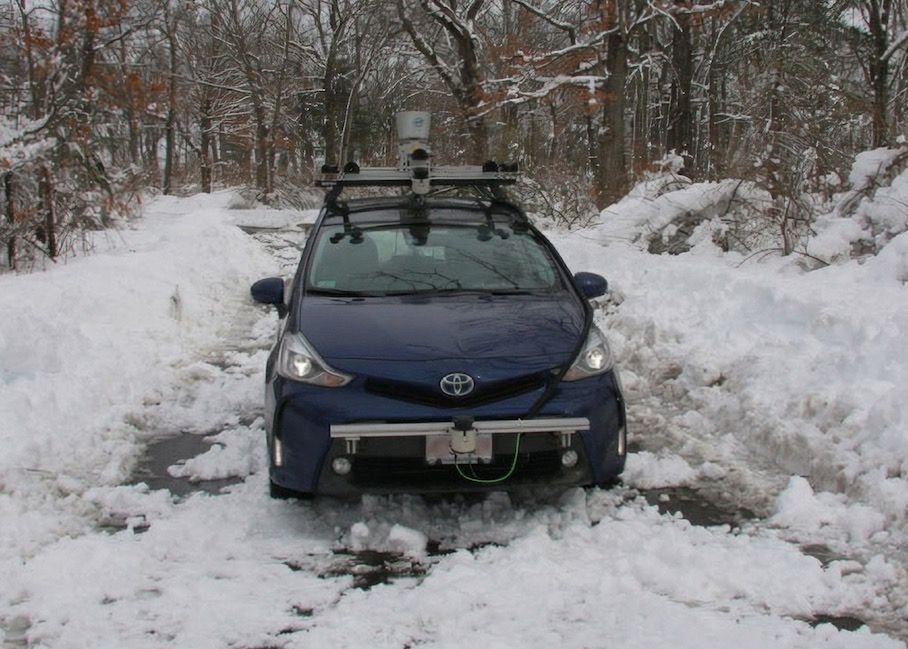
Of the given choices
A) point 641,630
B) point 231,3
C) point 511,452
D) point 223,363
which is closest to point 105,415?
point 223,363

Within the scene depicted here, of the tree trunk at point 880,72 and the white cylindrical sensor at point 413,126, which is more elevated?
the tree trunk at point 880,72

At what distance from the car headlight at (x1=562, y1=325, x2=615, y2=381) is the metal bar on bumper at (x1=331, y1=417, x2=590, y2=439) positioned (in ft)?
1.09

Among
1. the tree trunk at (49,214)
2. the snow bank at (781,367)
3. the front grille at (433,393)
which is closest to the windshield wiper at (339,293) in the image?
the front grille at (433,393)

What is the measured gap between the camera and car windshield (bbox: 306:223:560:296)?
5410 mm

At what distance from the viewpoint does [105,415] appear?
20.6ft

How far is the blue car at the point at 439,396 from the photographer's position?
14.0 feet

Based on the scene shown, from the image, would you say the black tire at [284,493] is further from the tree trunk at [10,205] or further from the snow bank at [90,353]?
the tree trunk at [10,205]

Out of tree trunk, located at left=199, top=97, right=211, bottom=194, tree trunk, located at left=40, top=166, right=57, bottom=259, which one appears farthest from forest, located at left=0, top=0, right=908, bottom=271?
tree trunk, located at left=199, top=97, right=211, bottom=194

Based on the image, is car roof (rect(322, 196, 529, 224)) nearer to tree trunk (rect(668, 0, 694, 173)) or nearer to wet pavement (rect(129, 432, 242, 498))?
wet pavement (rect(129, 432, 242, 498))

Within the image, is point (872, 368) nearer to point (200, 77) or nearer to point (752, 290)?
point (752, 290)

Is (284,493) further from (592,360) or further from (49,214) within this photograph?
(49,214)

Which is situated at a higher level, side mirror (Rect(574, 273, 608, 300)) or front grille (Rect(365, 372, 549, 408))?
side mirror (Rect(574, 273, 608, 300))

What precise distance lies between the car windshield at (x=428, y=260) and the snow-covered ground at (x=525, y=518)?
1217mm

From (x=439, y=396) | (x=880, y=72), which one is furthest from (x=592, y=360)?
(x=880, y=72)
